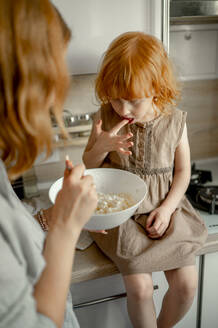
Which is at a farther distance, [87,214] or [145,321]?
[145,321]

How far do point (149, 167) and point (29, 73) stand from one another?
2.05ft

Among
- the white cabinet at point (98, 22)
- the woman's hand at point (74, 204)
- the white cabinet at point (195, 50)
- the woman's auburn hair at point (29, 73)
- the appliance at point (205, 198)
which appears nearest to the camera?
the woman's auburn hair at point (29, 73)

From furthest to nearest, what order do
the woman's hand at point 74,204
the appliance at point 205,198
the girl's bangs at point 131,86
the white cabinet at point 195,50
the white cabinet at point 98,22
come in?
the white cabinet at point 195,50 < the appliance at point 205,198 < the white cabinet at point 98,22 < the girl's bangs at point 131,86 < the woman's hand at point 74,204

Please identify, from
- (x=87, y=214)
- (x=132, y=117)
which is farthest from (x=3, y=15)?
(x=132, y=117)

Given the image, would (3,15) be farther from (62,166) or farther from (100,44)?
(62,166)

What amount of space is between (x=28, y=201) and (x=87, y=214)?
723mm

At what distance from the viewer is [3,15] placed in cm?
41

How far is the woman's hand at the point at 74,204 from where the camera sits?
581 mm

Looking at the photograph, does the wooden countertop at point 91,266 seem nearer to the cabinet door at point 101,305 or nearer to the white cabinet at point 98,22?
the cabinet door at point 101,305

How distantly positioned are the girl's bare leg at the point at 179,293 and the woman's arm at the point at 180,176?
0.63 ft

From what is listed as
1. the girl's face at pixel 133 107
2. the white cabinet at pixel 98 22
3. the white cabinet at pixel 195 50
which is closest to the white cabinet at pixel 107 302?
the girl's face at pixel 133 107

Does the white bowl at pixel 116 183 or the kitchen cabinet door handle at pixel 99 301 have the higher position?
the white bowl at pixel 116 183

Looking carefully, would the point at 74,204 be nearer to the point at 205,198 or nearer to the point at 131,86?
the point at 131,86

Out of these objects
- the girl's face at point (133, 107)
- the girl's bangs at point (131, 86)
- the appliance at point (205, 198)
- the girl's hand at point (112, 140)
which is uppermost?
the girl's bangs at point (131, 86)
